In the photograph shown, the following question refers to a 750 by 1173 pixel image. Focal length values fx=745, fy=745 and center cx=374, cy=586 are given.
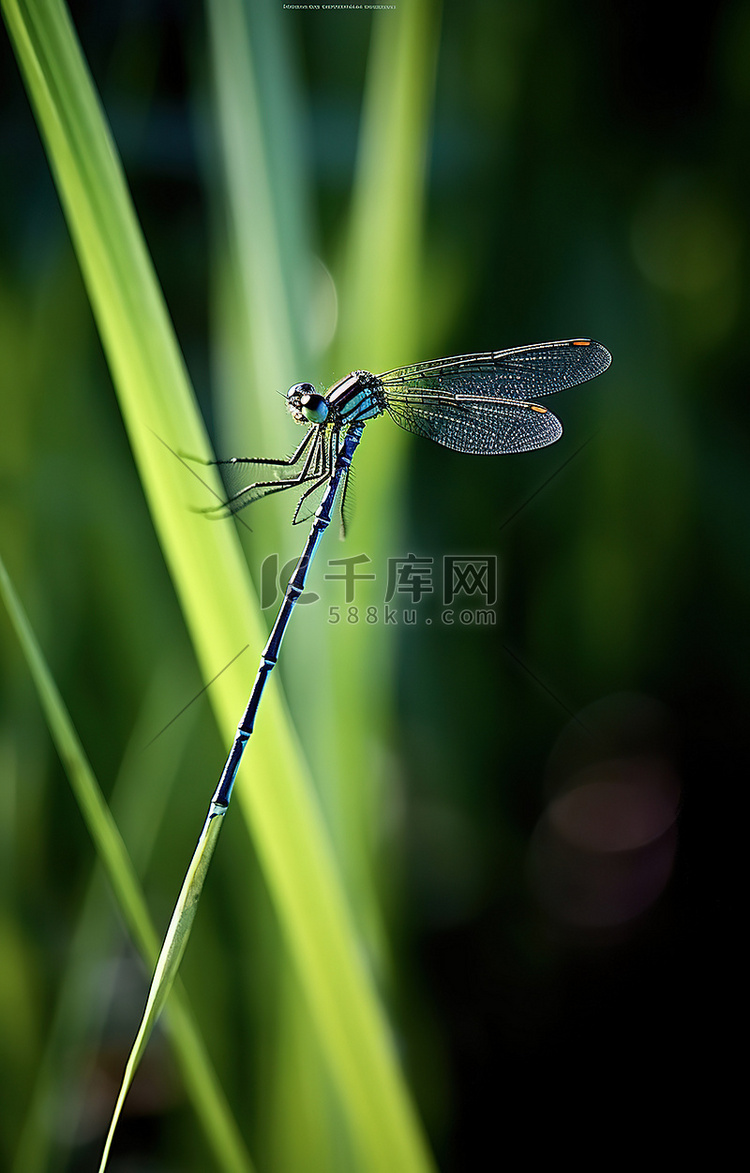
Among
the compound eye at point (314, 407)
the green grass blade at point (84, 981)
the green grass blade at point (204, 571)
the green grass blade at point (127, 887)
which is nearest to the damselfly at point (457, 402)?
the compound eye at point (314, 407)

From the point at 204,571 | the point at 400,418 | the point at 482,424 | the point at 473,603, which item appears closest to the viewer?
the point at 204,571

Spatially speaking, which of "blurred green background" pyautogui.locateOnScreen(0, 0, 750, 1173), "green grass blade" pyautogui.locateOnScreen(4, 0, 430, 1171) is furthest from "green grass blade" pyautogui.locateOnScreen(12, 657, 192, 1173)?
"green grass blade" pyautogui.locateOnScreen(4, 0, 430, 1171)

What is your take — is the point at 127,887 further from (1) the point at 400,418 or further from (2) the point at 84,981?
(1) the point at 400,418

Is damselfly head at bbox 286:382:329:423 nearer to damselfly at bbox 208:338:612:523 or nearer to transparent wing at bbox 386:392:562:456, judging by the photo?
damselfly at bbox 208:338:612:523

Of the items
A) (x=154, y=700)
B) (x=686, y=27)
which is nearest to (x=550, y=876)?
(x=154, y=700)

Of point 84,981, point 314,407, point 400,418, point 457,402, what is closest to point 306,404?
point 314,407

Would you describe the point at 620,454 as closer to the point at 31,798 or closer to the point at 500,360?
the point at 500,360
